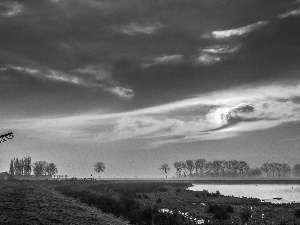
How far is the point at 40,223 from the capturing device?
51.1 feet

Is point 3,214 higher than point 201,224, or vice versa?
point 3,214

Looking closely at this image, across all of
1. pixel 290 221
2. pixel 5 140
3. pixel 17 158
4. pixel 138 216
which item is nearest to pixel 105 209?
pixel 138 216

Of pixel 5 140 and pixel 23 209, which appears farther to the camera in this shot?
pixel 5 140

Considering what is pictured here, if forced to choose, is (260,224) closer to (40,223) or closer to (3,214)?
(40,223)

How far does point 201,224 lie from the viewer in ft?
69.0

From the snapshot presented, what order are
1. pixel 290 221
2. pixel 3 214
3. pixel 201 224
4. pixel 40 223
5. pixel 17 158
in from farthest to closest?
pixel 17 158
pixel 290 221
pixel 201 224
pixel 3 214
pixel 40 223

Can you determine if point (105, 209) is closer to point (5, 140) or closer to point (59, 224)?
point (59, 224)

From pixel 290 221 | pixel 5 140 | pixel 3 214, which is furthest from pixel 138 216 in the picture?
pixel 5 140

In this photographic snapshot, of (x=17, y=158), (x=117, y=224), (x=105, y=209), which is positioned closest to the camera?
(x=117, y=224)

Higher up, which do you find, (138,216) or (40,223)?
(40,223)

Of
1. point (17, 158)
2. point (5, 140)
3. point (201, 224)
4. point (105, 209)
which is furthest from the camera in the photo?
point (17, 158)

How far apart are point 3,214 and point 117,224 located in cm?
718

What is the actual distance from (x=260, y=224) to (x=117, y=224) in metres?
11.0

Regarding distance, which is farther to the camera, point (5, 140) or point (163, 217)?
point (5, 140)
